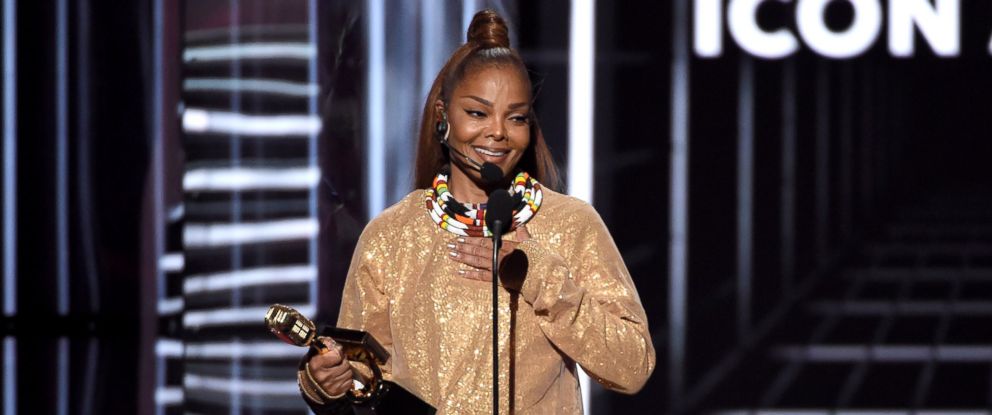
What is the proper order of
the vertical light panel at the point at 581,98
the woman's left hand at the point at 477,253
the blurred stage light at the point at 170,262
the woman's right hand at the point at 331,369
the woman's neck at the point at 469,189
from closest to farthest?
the woman's left hand at the point at 477,253
the woman's right hand at the point at 331,369
the woman's neck at the point at 469,189
the vertical light panel at the point at 581,98
the blurred stage light at the point at 170,262

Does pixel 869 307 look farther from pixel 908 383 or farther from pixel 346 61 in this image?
pixel 346 61

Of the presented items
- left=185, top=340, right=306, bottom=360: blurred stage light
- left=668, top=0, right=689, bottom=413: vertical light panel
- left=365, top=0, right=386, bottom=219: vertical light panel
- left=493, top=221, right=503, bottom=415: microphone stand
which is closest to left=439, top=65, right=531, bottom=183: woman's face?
left=493, top=221, right=503, bottom=415: microphone stand

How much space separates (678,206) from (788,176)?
11.6 inches

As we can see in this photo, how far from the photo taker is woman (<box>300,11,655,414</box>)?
1.86 meters

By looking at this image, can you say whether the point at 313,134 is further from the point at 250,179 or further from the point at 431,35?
the point at 431,35

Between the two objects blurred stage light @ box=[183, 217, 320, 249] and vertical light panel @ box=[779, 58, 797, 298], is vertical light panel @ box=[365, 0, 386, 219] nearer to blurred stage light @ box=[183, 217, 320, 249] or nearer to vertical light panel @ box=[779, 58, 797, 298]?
blurred stage light @ box=[183, 217, 320, 249]

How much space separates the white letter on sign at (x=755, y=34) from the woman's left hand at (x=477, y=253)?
1.83m

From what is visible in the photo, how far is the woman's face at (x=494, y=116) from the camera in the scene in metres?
1.88

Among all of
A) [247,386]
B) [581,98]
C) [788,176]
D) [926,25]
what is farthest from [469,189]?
[926,25]

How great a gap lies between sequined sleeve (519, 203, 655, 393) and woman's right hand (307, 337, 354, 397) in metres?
0.27

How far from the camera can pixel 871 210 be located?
3477 millimetres

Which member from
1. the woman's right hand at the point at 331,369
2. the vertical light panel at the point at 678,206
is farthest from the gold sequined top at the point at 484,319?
the vertical light panel at the point at 678,206

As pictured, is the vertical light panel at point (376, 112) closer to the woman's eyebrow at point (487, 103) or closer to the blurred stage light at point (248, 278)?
the blurred stage light at point (248, 278)

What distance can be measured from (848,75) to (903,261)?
1.69 ft
